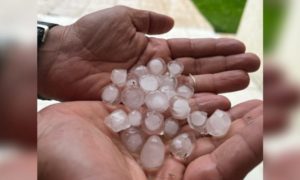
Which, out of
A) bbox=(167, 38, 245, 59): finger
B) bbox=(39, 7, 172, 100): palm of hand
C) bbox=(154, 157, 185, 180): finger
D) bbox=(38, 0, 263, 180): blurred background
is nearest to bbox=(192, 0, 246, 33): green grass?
bbox=(38, 0, 263, 180): blurred background

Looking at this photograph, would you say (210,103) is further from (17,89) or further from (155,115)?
(17,89)

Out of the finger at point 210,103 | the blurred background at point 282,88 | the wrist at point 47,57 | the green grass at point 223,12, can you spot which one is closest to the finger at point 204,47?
the finger at point 210,103

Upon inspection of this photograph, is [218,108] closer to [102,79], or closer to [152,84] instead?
[152,84]

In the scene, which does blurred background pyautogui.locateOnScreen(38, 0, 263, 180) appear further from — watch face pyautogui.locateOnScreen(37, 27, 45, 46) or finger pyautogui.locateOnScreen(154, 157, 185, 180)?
finger pyautogui.locateOnScreen(154, 157, 185, 180)

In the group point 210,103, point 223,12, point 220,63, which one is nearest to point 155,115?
point 210,103

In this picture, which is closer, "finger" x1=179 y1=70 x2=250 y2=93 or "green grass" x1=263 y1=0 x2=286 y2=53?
"green grass" x1=263 y1=0 x2=286 y2=53

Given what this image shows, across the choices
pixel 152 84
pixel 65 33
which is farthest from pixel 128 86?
pixel 65 33

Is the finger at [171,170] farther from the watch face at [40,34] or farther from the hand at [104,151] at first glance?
the watch face at [40,34]
